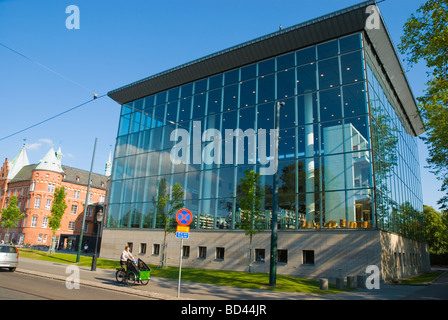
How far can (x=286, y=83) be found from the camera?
2712 centimetres

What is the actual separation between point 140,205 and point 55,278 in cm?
1866

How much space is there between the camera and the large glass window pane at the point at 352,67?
2373cm

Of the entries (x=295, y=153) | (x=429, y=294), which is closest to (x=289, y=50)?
(x=295, y=153)

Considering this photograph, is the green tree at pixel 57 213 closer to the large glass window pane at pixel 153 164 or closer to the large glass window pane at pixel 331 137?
the large glass window pane at pixel 153 164

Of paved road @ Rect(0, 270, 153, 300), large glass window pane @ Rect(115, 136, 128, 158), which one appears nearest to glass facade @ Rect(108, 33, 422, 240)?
large glass window pane @ Rect(115, 136, 128, 158)

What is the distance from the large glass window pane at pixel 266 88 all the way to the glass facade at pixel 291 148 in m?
0.09

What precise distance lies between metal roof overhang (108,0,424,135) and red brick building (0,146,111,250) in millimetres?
41733

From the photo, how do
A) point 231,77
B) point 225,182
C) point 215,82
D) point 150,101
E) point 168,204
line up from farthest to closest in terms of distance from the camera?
point 150,101 < point 215,82 < point 168,204 < point 231,77 < point 225,182

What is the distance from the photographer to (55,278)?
16.1 metres

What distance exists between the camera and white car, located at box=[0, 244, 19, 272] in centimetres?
1748

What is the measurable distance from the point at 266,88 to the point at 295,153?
6.97 meters

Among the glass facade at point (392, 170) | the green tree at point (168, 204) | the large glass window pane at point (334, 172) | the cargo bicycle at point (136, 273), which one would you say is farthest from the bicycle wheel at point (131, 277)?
the glass facade at point (392, 170)

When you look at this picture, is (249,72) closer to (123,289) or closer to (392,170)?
(392,170)
